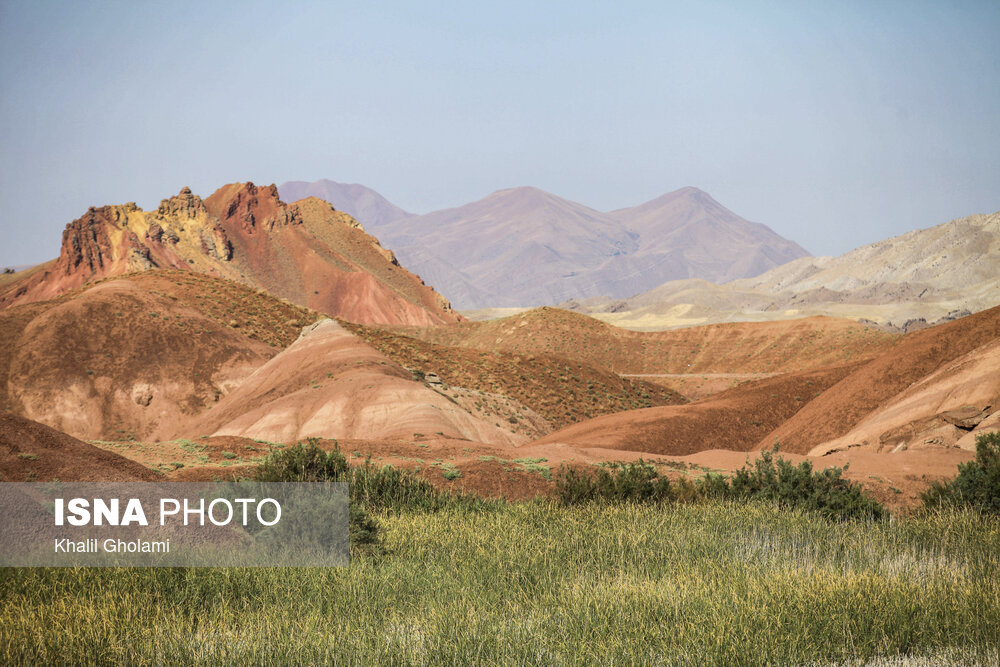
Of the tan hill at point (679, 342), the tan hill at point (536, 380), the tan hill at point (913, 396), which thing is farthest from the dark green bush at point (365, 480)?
the tan hill at point (679, 342)

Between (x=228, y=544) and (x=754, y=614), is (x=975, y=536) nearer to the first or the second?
(x=754, y=614)

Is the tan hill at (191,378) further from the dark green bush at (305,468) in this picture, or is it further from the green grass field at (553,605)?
the green grass field at (553,605)

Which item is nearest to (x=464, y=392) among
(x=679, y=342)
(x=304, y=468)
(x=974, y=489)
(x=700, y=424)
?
(x=700, y=424)

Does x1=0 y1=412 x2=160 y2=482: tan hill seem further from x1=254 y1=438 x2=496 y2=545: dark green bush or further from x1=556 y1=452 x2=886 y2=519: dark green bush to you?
x1=556 y1=452 x2=886 y2=519: dark green bush

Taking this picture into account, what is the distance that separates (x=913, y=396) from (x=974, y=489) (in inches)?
479

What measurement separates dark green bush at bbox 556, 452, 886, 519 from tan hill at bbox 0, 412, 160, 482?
7.89 meters

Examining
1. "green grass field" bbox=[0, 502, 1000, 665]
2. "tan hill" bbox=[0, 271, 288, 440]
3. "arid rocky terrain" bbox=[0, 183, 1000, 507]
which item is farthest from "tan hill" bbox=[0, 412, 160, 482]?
"tan hill" bbox=[0, 271, 288, 440]

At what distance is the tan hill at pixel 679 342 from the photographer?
6975cm

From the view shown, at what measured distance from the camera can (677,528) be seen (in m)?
11.4

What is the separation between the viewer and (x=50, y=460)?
11938 mm

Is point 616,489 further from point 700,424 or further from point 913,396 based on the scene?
point 700,424

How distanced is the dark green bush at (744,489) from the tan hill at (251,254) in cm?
9706

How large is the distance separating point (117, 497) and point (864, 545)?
1025 centimetres

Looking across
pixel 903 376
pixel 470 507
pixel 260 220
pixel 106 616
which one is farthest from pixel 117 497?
pixel 260 220
